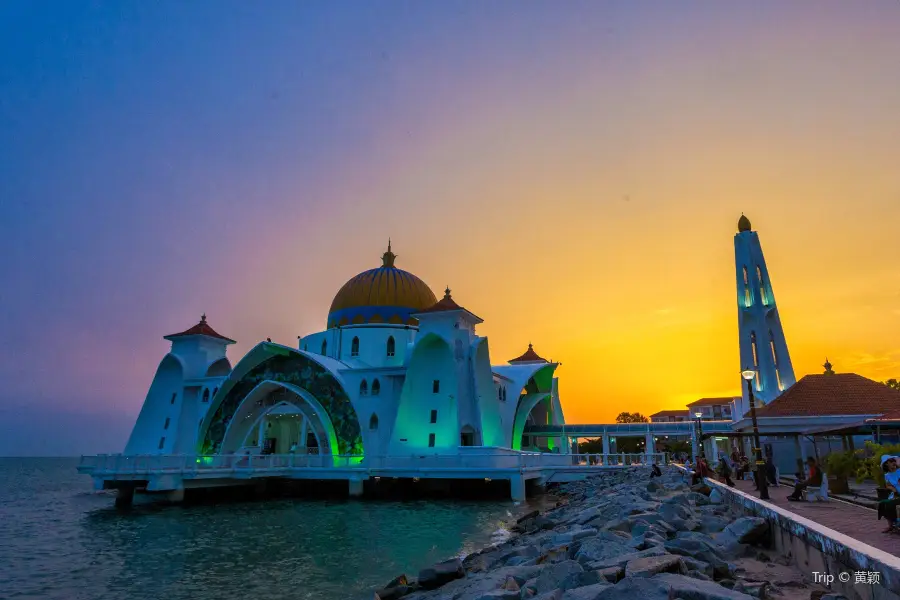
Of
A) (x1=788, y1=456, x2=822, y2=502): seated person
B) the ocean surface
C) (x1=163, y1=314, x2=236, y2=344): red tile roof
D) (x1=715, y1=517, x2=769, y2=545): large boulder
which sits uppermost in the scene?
(x1=163, y1=314, x2=236, y2=344): red tile roof

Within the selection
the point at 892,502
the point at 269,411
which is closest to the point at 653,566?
the point at 892,502

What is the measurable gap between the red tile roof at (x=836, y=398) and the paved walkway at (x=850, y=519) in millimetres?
12151

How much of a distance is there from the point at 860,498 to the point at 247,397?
3276 cm

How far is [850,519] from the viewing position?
330 inches

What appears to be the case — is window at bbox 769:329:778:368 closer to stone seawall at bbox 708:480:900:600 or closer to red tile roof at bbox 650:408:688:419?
stone seawall at bbox 708:480:900:600

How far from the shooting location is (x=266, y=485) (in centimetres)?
2972

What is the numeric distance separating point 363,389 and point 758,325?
23729 millimetres

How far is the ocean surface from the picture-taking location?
36.5 feet

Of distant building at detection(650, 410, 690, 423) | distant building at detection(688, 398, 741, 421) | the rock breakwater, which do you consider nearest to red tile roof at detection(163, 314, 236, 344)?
the rock breakwater

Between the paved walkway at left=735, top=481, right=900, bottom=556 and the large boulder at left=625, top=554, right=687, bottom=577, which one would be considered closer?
the large boulder at left=625, top=554, right=687, bottom=577

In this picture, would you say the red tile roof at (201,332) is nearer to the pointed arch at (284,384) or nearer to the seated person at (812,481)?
the pointed arch at (284,384)

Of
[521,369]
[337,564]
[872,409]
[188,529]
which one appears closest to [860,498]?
[337,564]

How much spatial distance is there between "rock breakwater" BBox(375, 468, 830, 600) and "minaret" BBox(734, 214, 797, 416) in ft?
78.5

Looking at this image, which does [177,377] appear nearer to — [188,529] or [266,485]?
[266,485]
